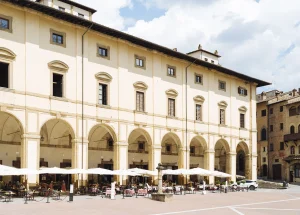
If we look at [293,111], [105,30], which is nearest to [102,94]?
[105,30]

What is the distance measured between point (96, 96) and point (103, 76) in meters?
1.69

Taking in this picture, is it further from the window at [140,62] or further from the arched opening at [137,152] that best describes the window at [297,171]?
the window at [140,62]

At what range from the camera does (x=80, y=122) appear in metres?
30.5

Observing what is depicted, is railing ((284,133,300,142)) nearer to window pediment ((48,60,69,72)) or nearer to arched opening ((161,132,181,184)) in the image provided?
arched opening ((161,132,181,184))

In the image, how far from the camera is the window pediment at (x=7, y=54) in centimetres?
2648

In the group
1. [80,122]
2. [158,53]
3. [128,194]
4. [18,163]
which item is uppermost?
[158,53]

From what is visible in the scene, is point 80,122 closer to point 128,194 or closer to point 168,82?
point 128,194

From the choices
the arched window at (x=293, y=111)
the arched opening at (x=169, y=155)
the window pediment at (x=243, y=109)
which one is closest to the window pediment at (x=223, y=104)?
the window pediment at (x=243, y=109)

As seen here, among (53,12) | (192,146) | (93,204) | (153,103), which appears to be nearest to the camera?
(93,204)

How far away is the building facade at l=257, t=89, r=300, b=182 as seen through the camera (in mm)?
56562

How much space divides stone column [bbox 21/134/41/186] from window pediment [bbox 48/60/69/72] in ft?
16.2

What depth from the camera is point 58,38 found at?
30062 mm

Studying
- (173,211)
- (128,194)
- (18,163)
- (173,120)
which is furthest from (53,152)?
(173,211)

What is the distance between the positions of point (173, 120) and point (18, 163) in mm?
13916
